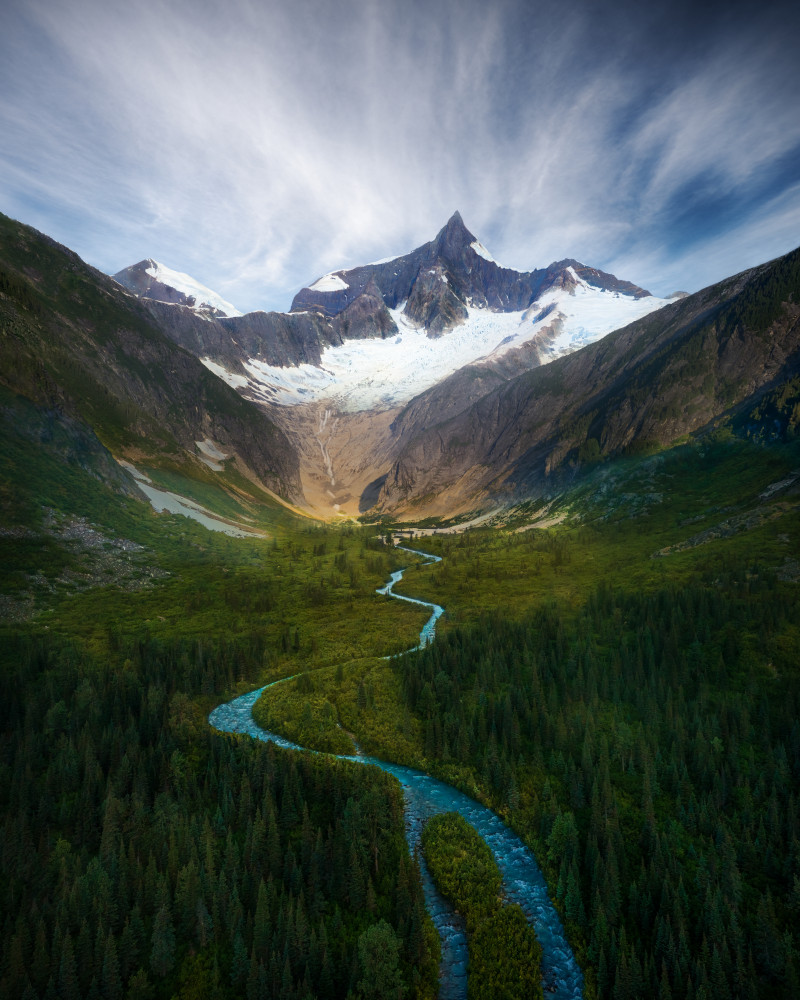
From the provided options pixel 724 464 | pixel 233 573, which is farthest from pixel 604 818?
pixel 724 464

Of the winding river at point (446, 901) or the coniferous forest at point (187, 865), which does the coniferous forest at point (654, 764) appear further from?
the coniferous forest at point (187, 865)

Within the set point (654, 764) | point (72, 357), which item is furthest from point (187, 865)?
point (72, 357)

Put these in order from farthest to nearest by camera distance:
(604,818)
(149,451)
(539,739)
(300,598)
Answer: (149,451), (300,598), (539,739), (604,818)

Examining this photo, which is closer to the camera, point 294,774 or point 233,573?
point 294,774

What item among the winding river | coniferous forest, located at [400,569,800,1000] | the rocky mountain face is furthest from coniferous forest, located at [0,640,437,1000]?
the rocky mountain face

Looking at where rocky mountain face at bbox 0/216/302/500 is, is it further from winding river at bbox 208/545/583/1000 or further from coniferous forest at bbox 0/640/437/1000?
winding river at bbox 208/545/583/1000

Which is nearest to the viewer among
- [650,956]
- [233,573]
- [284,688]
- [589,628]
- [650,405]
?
[650,956]

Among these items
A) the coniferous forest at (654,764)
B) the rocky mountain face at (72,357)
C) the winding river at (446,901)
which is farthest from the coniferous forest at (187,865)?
the rocky mountain face at (72,357)

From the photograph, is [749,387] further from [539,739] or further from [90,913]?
[90,913]
